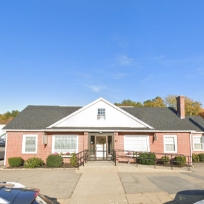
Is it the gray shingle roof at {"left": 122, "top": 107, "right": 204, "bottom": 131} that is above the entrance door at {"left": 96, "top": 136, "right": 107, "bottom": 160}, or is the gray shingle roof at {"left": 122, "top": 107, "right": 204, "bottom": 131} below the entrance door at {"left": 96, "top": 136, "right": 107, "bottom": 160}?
above

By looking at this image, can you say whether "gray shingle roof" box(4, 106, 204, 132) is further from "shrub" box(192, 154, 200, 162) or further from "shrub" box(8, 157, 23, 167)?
"shrub" box(8, 157, 23, 167)

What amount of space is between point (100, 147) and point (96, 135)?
4.20ft

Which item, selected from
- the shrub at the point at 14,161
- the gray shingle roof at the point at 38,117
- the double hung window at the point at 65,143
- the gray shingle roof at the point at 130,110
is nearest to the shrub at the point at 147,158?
the gray shingle roof at the point at 130,110

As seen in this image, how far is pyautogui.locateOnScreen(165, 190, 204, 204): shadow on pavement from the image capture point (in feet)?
26.8

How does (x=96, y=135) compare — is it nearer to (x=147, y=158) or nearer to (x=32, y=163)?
(x=147, y=158)

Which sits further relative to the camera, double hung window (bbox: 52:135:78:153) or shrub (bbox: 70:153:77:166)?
double hung window (bbox: 52:135:78:153)

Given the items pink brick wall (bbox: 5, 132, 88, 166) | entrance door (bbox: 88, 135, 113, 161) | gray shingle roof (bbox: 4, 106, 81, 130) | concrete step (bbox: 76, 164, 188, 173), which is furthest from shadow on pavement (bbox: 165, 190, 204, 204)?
gray shingle roof (bbox: 4, 106, 81, 130)

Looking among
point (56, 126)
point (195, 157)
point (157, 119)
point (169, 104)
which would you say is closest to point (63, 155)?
point (56, 126)

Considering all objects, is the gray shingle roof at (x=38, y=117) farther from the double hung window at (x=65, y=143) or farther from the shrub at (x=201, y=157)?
the shrub at (x=201, y=157)

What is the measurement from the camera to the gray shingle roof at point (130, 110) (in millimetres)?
18547

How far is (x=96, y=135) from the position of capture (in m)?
18.2

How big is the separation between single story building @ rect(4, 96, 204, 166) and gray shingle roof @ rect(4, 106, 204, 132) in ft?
0.29

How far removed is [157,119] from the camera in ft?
67.3

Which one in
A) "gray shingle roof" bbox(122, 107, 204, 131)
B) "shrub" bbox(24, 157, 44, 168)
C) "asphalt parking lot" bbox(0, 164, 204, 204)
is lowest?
"asphalt parking lot" bbox(0, 164, 204, 204)
